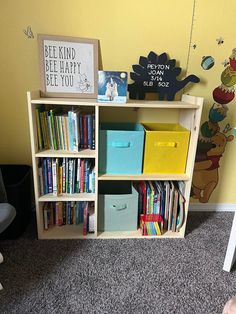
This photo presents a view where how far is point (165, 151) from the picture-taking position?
1.51 metres

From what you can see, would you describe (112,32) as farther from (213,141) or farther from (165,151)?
(213,141)

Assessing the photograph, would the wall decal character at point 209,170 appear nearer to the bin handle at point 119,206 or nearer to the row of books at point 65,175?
the bin handle at point 119,206

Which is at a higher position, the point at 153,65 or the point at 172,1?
the point at 172,1

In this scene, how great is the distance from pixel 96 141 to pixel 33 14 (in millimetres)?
905

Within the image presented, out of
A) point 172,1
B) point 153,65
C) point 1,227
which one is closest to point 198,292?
point 1,227

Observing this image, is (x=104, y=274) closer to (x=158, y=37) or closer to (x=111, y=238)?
(x=111, y=238)

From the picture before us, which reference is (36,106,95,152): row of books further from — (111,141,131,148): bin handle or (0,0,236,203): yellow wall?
(0,0,236,203): yellow wall

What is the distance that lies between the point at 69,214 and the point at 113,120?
76cm

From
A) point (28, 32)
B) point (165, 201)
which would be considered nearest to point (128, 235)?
point (165, 201)

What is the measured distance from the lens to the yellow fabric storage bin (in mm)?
1478

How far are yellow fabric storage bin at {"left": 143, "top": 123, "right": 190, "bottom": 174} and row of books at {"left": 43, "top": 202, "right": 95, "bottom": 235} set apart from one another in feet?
1.61

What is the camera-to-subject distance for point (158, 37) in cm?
157

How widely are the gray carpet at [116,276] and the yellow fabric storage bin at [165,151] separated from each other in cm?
52

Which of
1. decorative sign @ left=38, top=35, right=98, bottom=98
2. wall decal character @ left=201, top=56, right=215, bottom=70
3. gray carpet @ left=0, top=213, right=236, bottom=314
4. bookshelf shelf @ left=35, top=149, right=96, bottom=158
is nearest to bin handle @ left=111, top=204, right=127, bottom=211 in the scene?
gray carpet @ left=0, top=213, right=236, bottom=314
